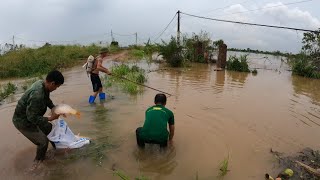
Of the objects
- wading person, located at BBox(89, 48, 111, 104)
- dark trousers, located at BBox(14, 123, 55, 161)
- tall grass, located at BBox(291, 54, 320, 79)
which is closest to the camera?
dark trousers, located at BBox(14, 123, 55, 161)

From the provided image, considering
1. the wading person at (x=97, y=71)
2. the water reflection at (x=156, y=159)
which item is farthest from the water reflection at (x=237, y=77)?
the water reflection at (x=156, y=159)

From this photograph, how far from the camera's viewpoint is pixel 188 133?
636 cm

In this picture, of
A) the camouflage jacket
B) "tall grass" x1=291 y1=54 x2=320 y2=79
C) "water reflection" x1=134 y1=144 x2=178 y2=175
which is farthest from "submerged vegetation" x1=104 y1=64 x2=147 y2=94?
"tall grass" x1=291 y1=54 x2=320 y2=79

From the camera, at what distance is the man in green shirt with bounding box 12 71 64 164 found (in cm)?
418

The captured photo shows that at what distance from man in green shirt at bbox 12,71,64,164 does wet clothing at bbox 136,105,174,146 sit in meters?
1.38

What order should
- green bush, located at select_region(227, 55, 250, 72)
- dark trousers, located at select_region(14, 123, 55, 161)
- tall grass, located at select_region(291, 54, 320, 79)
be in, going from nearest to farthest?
dark trousers, located at select_region(14, 123, 55, 161) < tall grass, located at select_region(291, 54, 320, 79) < green bush, located at select_region(227, 55, 250, 72)

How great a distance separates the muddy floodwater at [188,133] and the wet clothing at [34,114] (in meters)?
0.49

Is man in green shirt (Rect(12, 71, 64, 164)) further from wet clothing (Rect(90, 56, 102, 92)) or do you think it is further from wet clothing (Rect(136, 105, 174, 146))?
wet clothing (Rect(90, 56, 102, 92))

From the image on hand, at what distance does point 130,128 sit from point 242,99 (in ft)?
13.3

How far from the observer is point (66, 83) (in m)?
11.5

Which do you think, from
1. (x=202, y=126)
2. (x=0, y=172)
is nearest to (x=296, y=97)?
(x=202, y=126)

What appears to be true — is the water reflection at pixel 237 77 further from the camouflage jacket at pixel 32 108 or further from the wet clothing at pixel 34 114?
the camouflage jacket at pixel 32 108

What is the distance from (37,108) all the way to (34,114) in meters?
0.09

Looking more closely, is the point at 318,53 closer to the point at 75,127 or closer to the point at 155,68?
the point at 155,68
